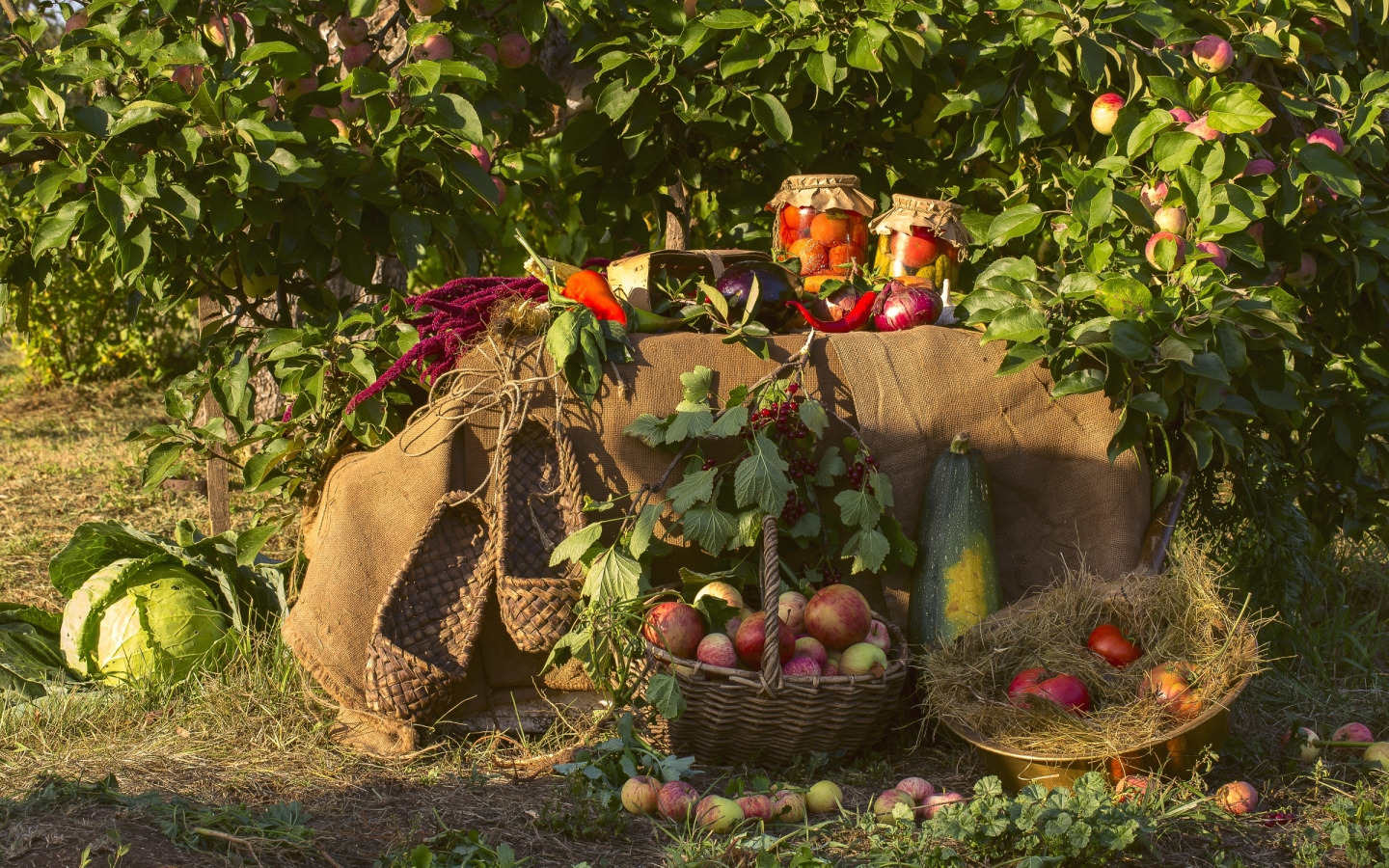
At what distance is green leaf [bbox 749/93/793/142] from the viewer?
347cm

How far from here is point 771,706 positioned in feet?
8.52

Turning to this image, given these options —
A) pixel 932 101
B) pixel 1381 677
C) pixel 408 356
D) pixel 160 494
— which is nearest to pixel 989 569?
pixel 1381 677

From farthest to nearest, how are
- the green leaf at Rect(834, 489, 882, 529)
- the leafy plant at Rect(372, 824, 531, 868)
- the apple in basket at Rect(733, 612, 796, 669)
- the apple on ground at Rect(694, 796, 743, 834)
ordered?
the green leaf at Rect(834, 489, 882, 529)
the apple in basket at Rect(733, 612, 796, 669)
the apple on ground at Rect(694, 796, 743, 834)
the leafy plant at Rect(372, 824, 531, 868)

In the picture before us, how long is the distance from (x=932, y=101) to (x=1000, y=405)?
138cm

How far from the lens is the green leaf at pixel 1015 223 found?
3285 millimetres

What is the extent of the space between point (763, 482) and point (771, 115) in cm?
128

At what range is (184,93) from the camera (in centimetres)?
296

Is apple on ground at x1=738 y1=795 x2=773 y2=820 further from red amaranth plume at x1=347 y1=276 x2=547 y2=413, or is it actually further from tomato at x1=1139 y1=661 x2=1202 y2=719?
red amaranth plume at x1=347 y1=276 x2=547 y2=413

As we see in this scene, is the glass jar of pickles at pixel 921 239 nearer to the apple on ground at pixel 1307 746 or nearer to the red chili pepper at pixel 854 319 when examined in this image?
the red chili pepper at pixel 854 319

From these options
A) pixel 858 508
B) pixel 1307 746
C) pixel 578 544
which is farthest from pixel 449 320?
pixel 1307 746

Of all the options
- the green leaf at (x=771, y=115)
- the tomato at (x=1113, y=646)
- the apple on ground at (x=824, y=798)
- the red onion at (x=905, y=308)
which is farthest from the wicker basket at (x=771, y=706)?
the green leaf at (x=771, y=115)

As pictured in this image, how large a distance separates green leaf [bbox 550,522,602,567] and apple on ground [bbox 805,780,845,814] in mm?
748

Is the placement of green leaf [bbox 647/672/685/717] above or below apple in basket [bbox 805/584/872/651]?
below

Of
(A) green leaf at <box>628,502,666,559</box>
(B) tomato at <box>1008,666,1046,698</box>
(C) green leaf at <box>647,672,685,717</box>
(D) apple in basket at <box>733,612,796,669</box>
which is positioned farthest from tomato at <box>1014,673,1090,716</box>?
(A) green leaf at <box>628,502,666,559</box>
